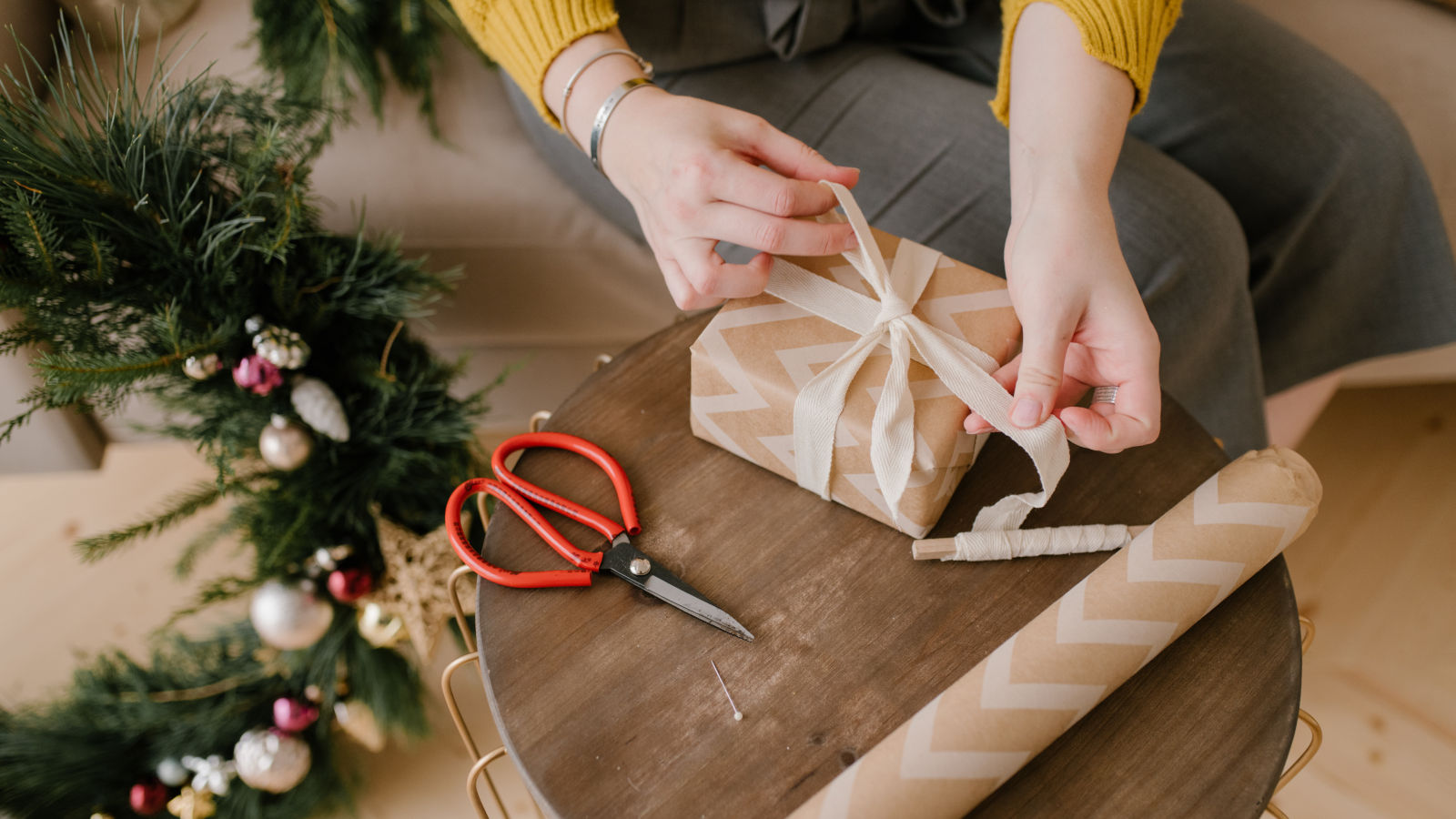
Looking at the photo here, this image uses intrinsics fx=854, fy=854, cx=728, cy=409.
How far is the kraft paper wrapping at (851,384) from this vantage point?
1.77 feet

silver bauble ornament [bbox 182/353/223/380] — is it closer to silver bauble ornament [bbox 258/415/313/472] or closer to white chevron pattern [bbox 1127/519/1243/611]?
silver bauble ornament [bbox 258/415/313/472]

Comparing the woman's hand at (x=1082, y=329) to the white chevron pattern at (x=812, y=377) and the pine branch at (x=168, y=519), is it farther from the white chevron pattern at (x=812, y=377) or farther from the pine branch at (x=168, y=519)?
the pine branch at (x=168, y=519)

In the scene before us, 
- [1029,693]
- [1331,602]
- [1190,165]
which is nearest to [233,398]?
[1029,693]

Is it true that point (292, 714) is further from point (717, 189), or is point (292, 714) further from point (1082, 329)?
point (1082, 329)

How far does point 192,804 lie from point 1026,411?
0.91 meters

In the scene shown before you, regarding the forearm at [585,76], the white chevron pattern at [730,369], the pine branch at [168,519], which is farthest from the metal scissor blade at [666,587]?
the pine branch at [168,519]

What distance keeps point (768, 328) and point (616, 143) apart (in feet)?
0.58

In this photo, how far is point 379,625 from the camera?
0.88 m

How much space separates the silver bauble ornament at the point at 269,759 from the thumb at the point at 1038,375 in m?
0.81

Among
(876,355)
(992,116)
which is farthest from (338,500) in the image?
(992,116)

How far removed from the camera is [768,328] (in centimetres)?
58

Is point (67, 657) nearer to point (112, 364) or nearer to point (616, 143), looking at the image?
point (112, 364)

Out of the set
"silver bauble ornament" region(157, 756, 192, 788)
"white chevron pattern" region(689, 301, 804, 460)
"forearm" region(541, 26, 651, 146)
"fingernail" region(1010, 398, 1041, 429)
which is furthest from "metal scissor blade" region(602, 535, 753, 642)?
"silver bauble ornament" region(157, 756, 192, 788)

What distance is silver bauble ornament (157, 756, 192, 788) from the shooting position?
89 cm
